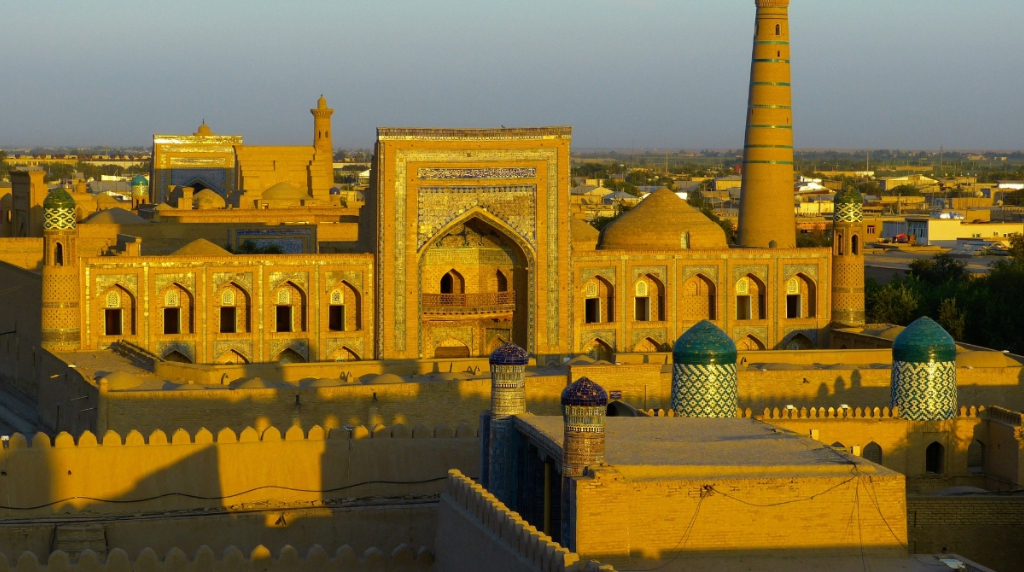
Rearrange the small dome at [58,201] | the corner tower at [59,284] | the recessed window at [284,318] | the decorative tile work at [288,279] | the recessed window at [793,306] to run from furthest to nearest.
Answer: the recessed window at [793,306] → the recessed window at [284,318] → the decorative tile work at [288,279] → the small dome at [58,201] → the corner tower at [59,284]

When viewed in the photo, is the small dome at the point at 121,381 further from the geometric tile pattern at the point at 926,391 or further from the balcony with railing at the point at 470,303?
the geometric tile pattern at the point at 926,391

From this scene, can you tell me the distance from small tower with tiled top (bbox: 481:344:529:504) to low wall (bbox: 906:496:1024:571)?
447 centimetres

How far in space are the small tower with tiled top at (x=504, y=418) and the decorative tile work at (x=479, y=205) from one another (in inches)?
596

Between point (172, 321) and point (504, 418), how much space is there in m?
15.7

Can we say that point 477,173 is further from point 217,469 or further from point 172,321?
point 217,469

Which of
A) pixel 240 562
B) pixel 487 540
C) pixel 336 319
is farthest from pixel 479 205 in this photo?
pixel 487 540

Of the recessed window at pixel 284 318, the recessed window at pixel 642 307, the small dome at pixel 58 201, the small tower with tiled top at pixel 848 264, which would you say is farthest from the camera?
the small tower with tiled top at pixel 848 264

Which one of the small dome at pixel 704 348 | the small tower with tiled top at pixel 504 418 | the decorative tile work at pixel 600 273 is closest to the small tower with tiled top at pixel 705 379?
the small dome at pixel 704 348

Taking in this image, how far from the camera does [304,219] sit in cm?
→ 4059

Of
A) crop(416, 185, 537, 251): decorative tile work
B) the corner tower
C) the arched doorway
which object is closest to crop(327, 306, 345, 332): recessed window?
the arched doorway

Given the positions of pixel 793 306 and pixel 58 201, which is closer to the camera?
pixel 58 201

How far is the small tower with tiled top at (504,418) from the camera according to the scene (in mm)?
15625

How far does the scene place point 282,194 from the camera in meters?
46.8

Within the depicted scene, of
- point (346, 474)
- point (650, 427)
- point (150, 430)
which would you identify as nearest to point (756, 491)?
point (650, 427)
